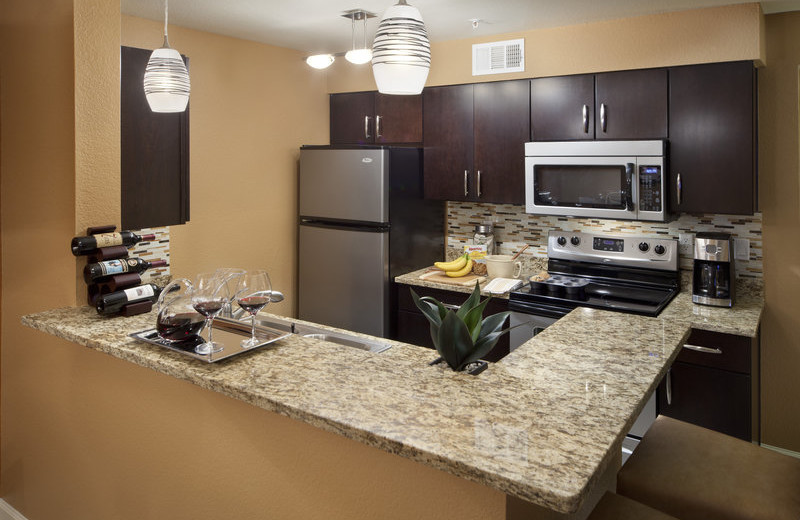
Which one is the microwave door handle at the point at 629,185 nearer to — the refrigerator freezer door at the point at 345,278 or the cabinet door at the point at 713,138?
the cabinet door at the point at 713,138

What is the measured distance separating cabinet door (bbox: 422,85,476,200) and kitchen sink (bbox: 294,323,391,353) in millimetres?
1803

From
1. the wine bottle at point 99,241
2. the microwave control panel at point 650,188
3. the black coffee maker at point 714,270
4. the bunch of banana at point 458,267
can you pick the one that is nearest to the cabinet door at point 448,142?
the bunch of banana at point 458,267

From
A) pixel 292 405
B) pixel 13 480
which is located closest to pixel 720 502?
pixel 292 405

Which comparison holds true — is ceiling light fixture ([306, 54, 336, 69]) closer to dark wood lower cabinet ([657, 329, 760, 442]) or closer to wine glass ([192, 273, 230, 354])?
wine glass ([192, 273, 230, 354])

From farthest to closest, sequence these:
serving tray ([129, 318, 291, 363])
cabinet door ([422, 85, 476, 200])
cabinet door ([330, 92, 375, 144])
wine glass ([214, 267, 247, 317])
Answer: cabinet door ([330, 92, 375, 144]) → cabinet door ([422, 85, 476, 200]) → wine glass ([214, 267, 247, 317]) → serving tray ([129, 318, 291, 363])

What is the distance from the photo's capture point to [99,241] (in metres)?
2.12

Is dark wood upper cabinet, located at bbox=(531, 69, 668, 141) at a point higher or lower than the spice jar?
higher

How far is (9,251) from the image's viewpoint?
244 cm

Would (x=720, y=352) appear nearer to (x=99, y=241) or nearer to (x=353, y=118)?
(x=99, y=241)

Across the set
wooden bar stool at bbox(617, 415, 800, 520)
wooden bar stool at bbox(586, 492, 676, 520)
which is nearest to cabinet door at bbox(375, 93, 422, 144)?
wooden bar stool at bbox(617, 415, 800, 520)

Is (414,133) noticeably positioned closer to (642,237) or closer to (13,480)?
(642,237)

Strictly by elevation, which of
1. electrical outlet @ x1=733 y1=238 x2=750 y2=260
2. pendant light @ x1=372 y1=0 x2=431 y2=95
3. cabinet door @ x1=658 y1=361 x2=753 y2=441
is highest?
pendant light @ x1=372 y1=0 x2=431 y2=95

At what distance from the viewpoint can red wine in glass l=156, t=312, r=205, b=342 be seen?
5.80 feet

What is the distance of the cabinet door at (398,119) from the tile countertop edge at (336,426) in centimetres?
244
